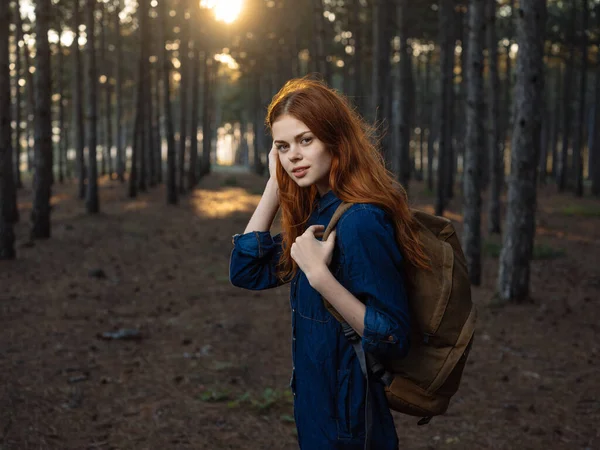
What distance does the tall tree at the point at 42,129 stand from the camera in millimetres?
14773

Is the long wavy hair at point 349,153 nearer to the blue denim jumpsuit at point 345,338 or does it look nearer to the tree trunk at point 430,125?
the blue denim jumpsuit at point 345,338

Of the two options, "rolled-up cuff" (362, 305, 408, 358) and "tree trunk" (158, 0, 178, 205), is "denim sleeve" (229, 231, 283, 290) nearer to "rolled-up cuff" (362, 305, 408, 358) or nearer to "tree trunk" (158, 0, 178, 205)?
"rolled-up cuff" (362, 305, 408, 358)

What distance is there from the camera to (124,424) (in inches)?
231

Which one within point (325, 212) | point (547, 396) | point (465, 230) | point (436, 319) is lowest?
point (547, 396)

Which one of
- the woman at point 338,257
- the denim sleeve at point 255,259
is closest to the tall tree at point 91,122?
the denim sleeve at point 255,259

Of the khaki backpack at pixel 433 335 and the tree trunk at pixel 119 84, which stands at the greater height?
the tree trunk at pixel 119 84

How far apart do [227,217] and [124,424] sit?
14888 mm

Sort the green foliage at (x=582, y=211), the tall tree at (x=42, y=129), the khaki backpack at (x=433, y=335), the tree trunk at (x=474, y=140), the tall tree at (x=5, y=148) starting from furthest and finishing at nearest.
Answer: the green foliage at (x=582, y=211) < the tall tree at (x=42, y=129) < the tall tree at (x=5, y=148) < the tree trunk at (x=474, y=140) < the khaki backpack at (x=433, y=335)

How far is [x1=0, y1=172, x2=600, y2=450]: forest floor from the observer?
5.81 metres

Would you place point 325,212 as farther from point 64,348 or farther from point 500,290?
point 500,290

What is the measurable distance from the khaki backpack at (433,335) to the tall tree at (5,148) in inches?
459

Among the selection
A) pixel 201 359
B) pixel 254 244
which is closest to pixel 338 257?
pixel 254 244

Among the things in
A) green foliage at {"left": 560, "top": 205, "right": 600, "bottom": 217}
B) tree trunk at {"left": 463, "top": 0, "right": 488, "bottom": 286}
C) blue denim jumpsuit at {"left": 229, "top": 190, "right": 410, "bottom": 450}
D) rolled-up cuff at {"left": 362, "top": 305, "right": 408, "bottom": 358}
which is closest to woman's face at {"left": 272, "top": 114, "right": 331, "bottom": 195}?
blue denim jumpsuit at {"left": 229, "top": 190, "right": 410, "bottom": 450}

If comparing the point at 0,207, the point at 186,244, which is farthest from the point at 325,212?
the point at 186,244
